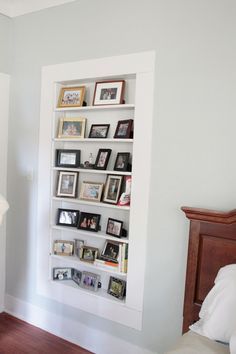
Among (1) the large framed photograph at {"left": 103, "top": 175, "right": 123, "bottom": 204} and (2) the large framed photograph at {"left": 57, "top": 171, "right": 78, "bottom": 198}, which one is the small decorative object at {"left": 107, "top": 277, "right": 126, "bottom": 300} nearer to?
(1) the large framed photograph at {"left": 103, "top": 175, "right": 123, "bottom": 204}

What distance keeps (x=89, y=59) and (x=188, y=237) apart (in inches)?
58.4

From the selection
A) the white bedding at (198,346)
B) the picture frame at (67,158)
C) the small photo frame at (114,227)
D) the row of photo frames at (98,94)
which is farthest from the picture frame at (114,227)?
the white bedding at (198,346)

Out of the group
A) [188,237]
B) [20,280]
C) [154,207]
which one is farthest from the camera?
[20,280]

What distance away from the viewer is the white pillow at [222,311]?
1.54m

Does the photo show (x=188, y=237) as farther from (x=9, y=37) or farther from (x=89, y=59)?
(x=9, y=37)

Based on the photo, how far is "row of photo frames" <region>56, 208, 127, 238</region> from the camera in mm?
2514

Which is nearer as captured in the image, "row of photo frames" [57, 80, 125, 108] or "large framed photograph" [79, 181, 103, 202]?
"row of photo frames" [57, 80, 125, 108]

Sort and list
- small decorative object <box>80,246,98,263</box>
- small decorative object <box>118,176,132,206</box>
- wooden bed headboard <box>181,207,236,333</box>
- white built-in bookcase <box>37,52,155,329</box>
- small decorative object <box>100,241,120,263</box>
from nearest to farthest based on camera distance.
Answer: wooden bed headboard <box>181,207,236,333</box> → white built-in bookcase <box>37,52,155,329</box> → small decorative object <box>118,176,132,206</box> → small decorative object <box>100,241,120,263</box> → small decorative object <box>80,246,98,263</box>

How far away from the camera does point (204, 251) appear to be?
6.45 ft

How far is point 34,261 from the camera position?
9.57 ft

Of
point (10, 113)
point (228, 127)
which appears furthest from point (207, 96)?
point (10, 113)

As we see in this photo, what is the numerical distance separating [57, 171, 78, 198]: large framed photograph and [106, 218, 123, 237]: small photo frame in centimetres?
39

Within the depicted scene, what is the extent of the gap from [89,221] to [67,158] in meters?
0.55

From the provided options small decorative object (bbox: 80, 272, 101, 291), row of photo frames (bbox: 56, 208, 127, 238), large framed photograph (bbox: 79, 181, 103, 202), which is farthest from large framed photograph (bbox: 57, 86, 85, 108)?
small decorative object (bbox: 80, 272, 101, 291)
